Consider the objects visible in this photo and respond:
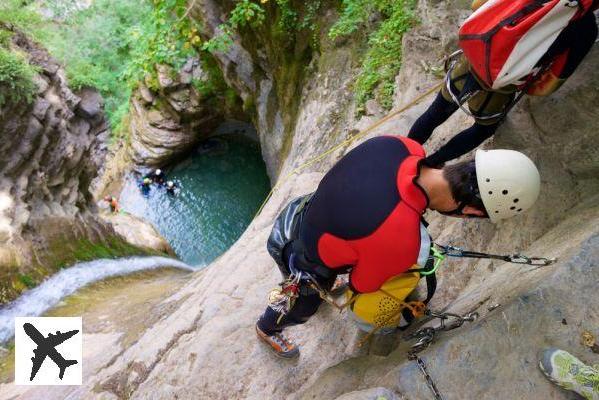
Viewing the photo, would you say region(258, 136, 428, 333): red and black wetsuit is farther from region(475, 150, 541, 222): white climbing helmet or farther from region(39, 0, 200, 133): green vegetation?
region(39, 0, 200, 133): green vegetation

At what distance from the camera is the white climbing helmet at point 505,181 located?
2.23 m

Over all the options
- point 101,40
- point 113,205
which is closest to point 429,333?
point 113,205

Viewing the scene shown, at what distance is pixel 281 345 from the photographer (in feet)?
13.4

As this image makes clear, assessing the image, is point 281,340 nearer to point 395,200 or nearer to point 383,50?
point 395,200

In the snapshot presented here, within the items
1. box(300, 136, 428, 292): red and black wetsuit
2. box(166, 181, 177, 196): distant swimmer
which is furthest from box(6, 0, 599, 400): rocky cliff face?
box(166, 181, 177, 196): distant swimmer

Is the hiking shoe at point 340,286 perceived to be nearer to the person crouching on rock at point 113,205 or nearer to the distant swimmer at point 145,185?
the person crouching on rock at point 113,205

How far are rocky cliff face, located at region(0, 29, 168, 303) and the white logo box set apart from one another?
43.5 inches

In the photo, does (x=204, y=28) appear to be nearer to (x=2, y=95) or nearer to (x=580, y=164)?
(x=2, y=95)

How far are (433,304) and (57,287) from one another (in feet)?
26.6

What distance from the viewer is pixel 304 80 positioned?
920cm

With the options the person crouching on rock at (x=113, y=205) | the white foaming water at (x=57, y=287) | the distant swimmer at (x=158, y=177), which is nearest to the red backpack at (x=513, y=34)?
the white foaming water at (x=57, y=287)

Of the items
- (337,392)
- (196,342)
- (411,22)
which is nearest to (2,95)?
(196,342)

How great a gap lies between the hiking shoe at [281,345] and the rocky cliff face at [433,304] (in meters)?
0.10

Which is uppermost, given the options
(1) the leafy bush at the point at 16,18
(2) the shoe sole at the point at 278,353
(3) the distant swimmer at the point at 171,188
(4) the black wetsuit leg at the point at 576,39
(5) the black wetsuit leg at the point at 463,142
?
(1) the leafy bush at the point at 16,18
